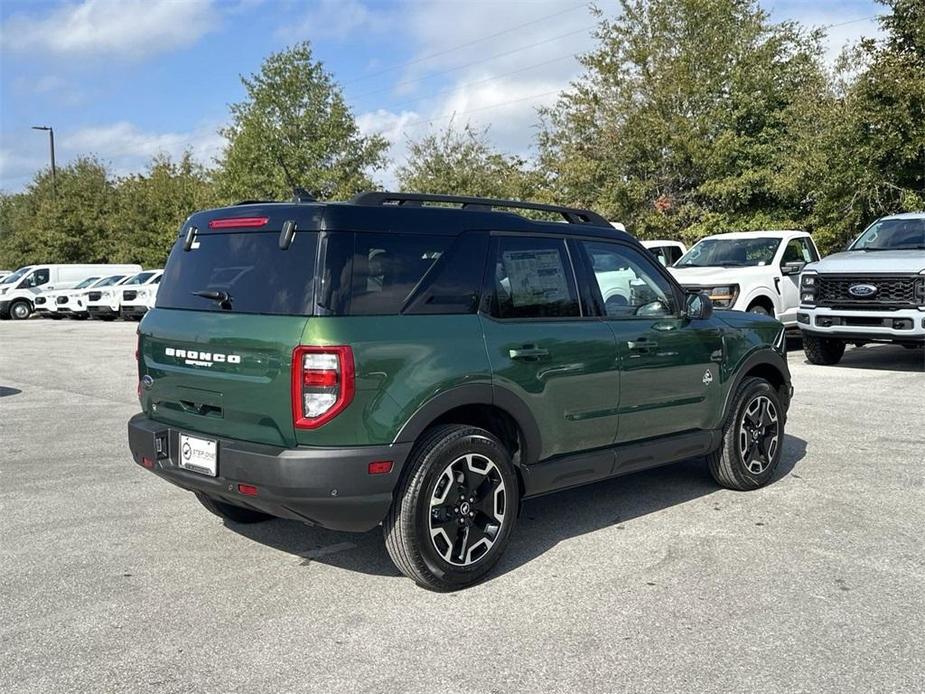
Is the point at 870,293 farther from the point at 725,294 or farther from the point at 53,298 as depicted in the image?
the point at 53,298

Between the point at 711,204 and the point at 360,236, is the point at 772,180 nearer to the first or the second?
the point at 711,204

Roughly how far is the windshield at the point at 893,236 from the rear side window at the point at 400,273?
10117mm

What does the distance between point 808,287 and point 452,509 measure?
978cm

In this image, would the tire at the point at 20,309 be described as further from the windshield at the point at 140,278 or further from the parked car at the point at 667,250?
the parked car at the point at 667,250

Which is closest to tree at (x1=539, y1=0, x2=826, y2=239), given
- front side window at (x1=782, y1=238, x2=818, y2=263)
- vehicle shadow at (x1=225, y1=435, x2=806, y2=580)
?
front side window at (x1=782, y1=238, x2=818, y2=263)

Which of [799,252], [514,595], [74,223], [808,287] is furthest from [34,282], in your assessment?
[514,595]

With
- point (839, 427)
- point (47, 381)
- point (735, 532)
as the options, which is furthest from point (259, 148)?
point (735, 532)

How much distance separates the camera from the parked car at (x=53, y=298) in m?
31.3

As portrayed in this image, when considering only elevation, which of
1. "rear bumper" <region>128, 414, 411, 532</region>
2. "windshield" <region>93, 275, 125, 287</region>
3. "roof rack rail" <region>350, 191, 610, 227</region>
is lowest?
"rear bumper" <region>128, 414, 411, 532</region>

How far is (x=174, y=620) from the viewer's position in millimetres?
3975

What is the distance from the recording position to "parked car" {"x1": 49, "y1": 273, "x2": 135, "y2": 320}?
30.4 metres

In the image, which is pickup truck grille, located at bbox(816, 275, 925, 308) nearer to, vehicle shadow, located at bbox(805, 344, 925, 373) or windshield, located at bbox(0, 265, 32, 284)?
vehicle shadow, located at bbox(805, 344, 925, 373)

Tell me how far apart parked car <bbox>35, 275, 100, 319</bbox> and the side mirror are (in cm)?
2916

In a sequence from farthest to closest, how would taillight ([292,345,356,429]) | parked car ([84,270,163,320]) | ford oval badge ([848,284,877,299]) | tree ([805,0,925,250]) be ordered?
parked car ([84,270,163,320]), tree ([805,0,925,250]), ford oval badge ([848,284,877,299]), taillight ([292,345,356,429])
